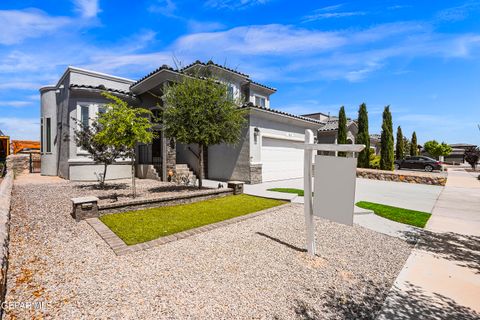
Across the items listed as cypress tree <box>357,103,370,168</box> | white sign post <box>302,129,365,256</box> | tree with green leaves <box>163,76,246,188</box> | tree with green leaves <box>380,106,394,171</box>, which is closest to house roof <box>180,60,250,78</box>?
tree with green leaves <box>163,76,246,188</box>

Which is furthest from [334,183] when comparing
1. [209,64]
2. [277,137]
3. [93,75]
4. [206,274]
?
[93,75]

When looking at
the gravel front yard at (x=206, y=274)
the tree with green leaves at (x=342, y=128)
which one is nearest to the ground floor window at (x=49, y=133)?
the gravel front yard at (x=206, y=274)

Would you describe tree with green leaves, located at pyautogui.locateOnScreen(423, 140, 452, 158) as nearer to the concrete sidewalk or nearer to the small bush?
the small bush

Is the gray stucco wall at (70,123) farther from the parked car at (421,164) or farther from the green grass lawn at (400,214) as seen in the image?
the parked car at (421,164)

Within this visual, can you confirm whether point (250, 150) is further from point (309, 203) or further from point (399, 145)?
point (399, 145)

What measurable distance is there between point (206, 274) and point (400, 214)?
297 inches

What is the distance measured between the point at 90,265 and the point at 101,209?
10.9 feet

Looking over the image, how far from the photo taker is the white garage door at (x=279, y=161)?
50.2ft

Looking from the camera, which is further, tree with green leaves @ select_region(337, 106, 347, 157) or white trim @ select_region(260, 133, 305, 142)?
tree with green leaves @ select_region(337, 106, 347, 157)

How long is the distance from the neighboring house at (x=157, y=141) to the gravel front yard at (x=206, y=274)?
8.54 meters

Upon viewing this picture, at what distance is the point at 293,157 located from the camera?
1773cm

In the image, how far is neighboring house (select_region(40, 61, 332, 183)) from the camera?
560 inches

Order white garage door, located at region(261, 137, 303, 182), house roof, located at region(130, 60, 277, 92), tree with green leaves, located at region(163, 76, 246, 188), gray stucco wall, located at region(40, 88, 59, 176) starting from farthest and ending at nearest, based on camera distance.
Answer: gray stucco wall, located at region(40, 88, 59, 176)
white garage door, located at region(261, 137, 303, 182)
house roof, located at region(130, 60, 277, 92)
tree with green leaves, located at region(163, 76, 246, 188)

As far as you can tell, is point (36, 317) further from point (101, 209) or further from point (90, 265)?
point (101, 209)
